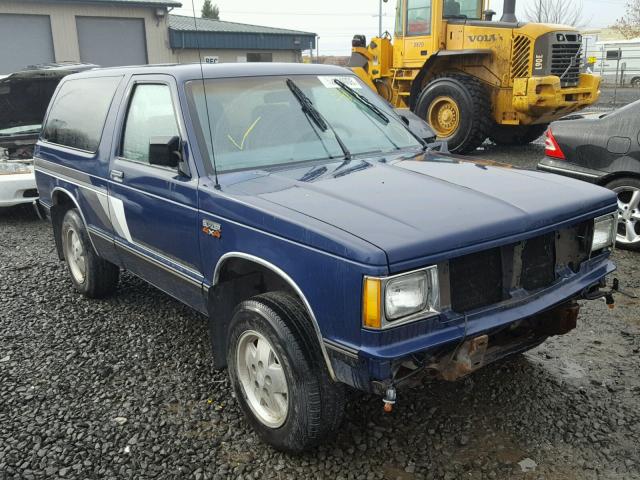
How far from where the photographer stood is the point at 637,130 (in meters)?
5.55

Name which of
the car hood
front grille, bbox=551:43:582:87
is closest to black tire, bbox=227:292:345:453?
the car hood

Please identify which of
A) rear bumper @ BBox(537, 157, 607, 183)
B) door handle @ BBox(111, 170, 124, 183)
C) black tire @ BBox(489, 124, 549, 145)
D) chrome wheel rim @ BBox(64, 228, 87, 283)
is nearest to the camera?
door handle @ BBox(111, 170, 124, 183)

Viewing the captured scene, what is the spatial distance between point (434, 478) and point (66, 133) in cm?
384

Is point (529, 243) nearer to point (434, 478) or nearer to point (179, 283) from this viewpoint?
point (434, 478)

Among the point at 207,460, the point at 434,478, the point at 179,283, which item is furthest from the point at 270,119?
the point at 434,478

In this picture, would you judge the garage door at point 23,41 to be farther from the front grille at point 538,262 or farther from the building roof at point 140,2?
the front grille at point 538,262

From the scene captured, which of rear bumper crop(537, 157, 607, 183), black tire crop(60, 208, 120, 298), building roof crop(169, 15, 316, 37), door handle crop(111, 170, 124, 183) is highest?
building roof crop(169, 15, 316, 37)

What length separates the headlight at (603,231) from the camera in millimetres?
3156

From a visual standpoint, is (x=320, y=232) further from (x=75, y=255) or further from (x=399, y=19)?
(x=399, y=19)

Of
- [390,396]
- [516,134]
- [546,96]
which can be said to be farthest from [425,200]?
[516,134]

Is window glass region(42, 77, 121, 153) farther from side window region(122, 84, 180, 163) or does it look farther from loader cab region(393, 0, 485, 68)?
loader cab region(393, 0, 485, 68)

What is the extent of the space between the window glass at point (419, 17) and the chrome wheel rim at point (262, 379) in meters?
9.35

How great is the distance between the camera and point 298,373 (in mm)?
2686

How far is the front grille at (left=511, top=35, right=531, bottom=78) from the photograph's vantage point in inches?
401
